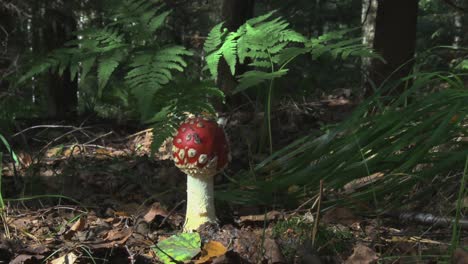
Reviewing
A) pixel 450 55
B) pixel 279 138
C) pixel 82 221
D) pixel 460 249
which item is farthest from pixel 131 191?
pixel 450 55

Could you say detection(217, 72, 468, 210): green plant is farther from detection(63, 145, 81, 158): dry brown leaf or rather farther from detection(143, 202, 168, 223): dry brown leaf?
detection(63, 145, 81, 158): dry brown leaf

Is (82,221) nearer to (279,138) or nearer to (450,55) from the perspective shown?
(279,138)

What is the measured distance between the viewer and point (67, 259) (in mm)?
1872

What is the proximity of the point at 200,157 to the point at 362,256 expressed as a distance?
79 cm

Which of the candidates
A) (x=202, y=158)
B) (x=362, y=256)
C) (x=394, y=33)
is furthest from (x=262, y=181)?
(x=394, y=33)

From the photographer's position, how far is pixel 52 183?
10.1ft

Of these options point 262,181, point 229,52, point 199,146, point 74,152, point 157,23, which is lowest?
point 74,152

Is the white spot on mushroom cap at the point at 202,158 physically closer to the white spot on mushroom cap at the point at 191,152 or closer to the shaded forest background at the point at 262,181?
the white spot on mushroom cap at the point at 191,152

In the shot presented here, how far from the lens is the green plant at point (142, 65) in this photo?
224 cm

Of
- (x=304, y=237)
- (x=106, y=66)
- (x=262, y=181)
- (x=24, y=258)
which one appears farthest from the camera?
(x=262, y=181)

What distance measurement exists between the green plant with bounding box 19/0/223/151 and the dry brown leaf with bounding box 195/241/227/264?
1.77 feet

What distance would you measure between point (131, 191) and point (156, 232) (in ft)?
2.63

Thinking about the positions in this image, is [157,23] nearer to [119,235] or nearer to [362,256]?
[119,235]

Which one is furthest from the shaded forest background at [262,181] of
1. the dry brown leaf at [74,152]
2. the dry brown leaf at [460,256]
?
the dry brown leaf at [74,152]
